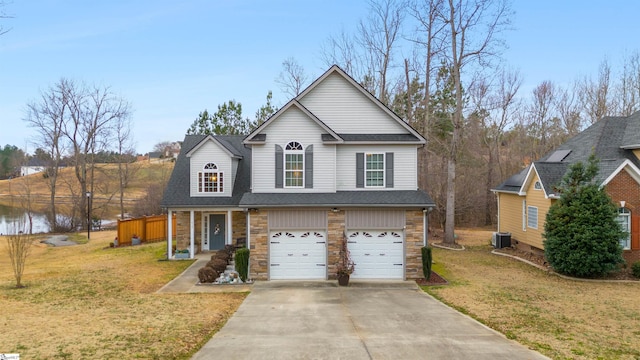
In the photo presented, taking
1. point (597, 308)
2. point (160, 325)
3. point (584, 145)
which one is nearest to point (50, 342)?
point (160, 325)

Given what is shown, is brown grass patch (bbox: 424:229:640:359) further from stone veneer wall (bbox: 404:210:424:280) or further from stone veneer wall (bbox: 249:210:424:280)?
stone veneer wall (bbox: 249:210:424:280)

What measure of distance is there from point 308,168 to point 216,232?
810cm

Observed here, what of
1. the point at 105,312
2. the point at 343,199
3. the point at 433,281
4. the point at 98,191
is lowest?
the point at 433,281

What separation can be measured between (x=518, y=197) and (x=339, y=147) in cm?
1267

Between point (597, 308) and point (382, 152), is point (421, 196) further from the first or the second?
point (597, 308)

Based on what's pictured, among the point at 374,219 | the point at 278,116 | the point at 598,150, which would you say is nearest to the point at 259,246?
the point at 374,219

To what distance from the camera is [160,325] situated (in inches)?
381

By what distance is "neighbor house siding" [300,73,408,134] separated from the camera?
1697 centimetres

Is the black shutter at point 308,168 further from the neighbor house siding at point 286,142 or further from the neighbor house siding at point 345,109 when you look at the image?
the neighbor house siding at point 345,109

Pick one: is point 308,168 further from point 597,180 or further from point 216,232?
point 597,180

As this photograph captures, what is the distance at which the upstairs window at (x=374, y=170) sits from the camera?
16438mm

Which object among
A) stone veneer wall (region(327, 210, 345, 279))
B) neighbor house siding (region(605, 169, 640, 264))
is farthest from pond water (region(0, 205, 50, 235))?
neighbor house siding (region(605, 169, 640, 264))

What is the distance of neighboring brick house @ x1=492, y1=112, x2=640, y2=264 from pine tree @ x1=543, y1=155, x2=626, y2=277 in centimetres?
98

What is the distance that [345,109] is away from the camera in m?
17.1
